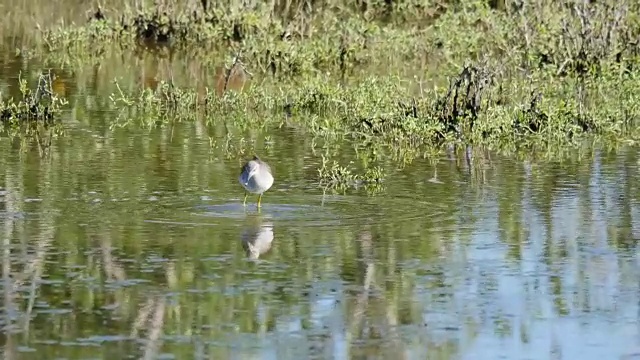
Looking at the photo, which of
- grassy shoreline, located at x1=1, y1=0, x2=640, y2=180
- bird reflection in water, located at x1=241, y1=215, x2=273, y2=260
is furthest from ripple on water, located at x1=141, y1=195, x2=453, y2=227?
grassy shoreline, located at x1=1, y1=0, x2=640, y2=180

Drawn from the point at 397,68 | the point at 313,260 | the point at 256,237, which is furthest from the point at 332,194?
the point at 397,68

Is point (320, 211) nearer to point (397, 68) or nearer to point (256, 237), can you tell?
point (256, 237)

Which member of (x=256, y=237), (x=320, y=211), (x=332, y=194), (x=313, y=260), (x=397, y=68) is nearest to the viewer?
(x=313, y=260)

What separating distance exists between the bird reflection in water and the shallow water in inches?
1.1

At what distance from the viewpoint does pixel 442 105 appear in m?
16.1

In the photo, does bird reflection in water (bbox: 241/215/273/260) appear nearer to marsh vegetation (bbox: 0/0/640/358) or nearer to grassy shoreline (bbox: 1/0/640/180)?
marsh vegetation (bbox: 0/0/640/358)

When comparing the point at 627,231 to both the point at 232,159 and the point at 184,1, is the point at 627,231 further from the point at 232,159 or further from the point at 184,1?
the point at 184,1

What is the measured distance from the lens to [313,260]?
971 cm

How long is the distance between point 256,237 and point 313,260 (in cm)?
85

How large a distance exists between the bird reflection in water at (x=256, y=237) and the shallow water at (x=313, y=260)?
0.03m

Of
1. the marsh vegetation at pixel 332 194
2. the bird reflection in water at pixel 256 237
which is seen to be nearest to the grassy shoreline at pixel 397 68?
the marsh vegetation at pixel 332 194

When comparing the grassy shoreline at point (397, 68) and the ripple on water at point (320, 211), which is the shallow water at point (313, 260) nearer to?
the ripple on water at point (320, 211)

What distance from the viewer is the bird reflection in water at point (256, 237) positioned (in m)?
10.0

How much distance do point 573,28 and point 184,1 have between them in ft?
28.6
